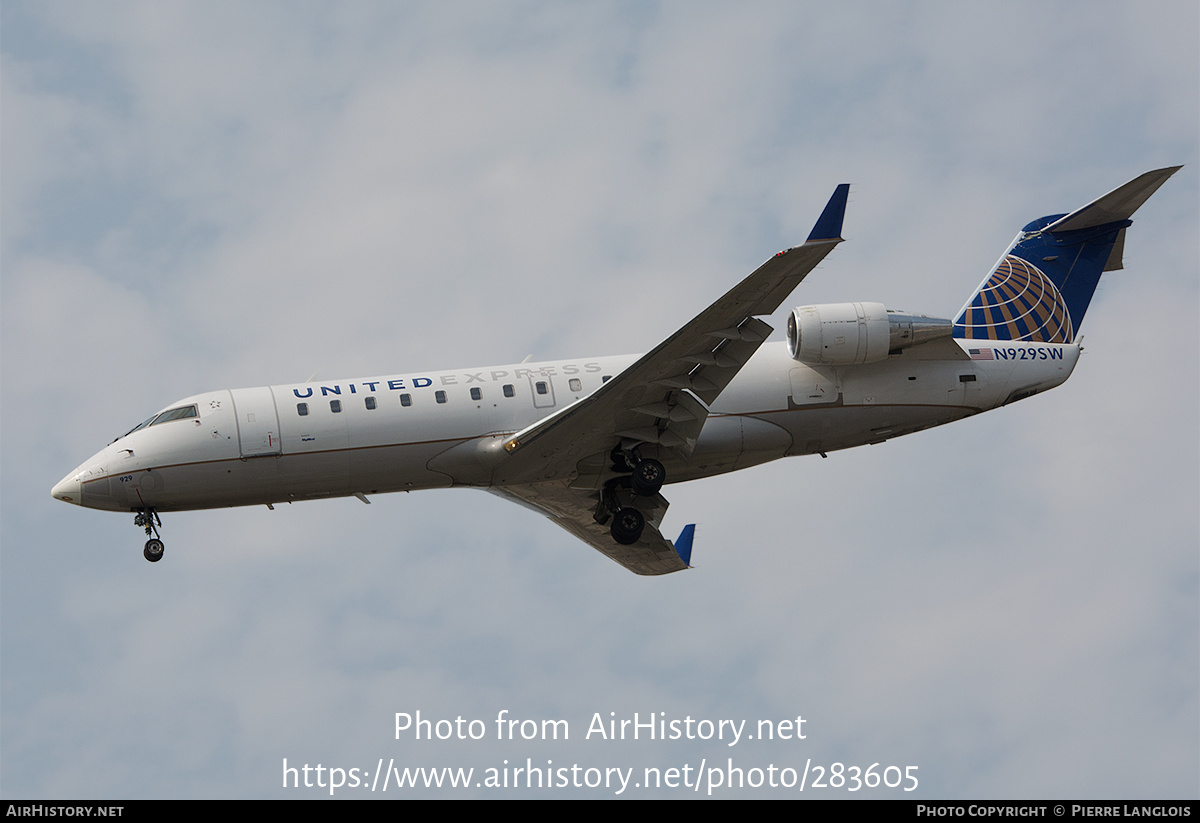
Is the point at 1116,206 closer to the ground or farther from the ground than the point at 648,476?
farther from the ground

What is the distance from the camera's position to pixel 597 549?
31.2 m

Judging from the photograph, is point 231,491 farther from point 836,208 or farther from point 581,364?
point 836,208

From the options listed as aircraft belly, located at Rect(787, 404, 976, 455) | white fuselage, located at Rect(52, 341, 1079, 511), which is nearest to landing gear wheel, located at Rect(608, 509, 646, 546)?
white fuselage, located at Rect(52, 341, 1079, 511)

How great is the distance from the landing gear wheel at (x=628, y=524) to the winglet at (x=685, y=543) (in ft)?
13.0

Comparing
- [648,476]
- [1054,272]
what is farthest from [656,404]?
[1054,272]

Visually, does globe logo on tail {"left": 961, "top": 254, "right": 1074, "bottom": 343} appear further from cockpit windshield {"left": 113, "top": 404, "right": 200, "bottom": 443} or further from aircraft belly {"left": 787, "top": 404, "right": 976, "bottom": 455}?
cockpit windshield {"left": 113, "top": 404, "right": 200, "bottom": 443}

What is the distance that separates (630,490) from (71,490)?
34.3ft

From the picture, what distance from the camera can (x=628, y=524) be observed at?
27.5 metres

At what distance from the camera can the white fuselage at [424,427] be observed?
25.7m

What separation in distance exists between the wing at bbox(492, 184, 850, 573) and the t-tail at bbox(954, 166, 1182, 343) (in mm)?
6522

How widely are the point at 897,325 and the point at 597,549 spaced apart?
856cm

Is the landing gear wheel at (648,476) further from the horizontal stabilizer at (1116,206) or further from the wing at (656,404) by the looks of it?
the horizontal stabilizer at (1116,206)

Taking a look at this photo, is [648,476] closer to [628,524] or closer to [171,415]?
[628,524]

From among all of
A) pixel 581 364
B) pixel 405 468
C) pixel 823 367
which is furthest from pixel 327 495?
pixel 823 367
